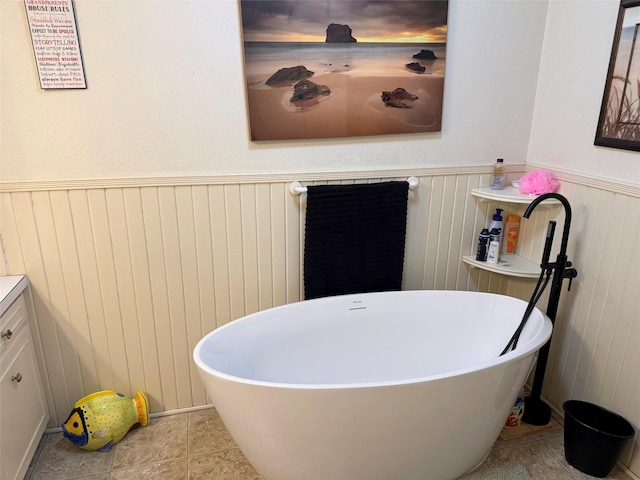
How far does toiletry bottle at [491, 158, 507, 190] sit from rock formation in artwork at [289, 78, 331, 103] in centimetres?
94

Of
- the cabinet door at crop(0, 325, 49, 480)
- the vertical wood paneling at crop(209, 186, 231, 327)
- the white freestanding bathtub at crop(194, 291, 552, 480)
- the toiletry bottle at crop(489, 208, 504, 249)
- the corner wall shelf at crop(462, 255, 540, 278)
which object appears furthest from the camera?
the toiletry bottle at crop(489, 208, 504, 249)

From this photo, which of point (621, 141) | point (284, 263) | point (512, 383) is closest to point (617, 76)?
point (621, 141)

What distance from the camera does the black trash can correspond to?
A: 1772 millimetres

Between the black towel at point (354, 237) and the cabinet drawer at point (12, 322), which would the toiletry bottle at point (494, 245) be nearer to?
the black towel at point (354, 237)

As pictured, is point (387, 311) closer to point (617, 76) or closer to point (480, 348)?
point (480, 348)

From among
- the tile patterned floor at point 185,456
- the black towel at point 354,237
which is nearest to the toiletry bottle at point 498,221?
the black towel at point 354,237

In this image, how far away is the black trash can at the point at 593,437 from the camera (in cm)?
177

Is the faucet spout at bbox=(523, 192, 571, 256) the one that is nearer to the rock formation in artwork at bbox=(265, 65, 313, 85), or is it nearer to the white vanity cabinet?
the rock formation in artwork at bbox=(265, 65, 313, 85)

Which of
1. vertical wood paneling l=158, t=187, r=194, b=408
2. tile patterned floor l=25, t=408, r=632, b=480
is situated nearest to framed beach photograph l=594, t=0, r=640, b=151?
tile patterned floor l=25, t=408, r=632, b=480

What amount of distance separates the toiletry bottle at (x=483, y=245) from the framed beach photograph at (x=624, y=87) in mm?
673

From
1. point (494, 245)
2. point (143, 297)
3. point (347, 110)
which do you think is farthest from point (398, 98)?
point (143, 297)

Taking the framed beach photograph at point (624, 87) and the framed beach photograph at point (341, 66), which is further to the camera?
the framed beach photograph at point (341, 66)

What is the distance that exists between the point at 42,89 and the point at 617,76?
89.3 inches

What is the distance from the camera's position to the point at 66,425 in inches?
77.2
